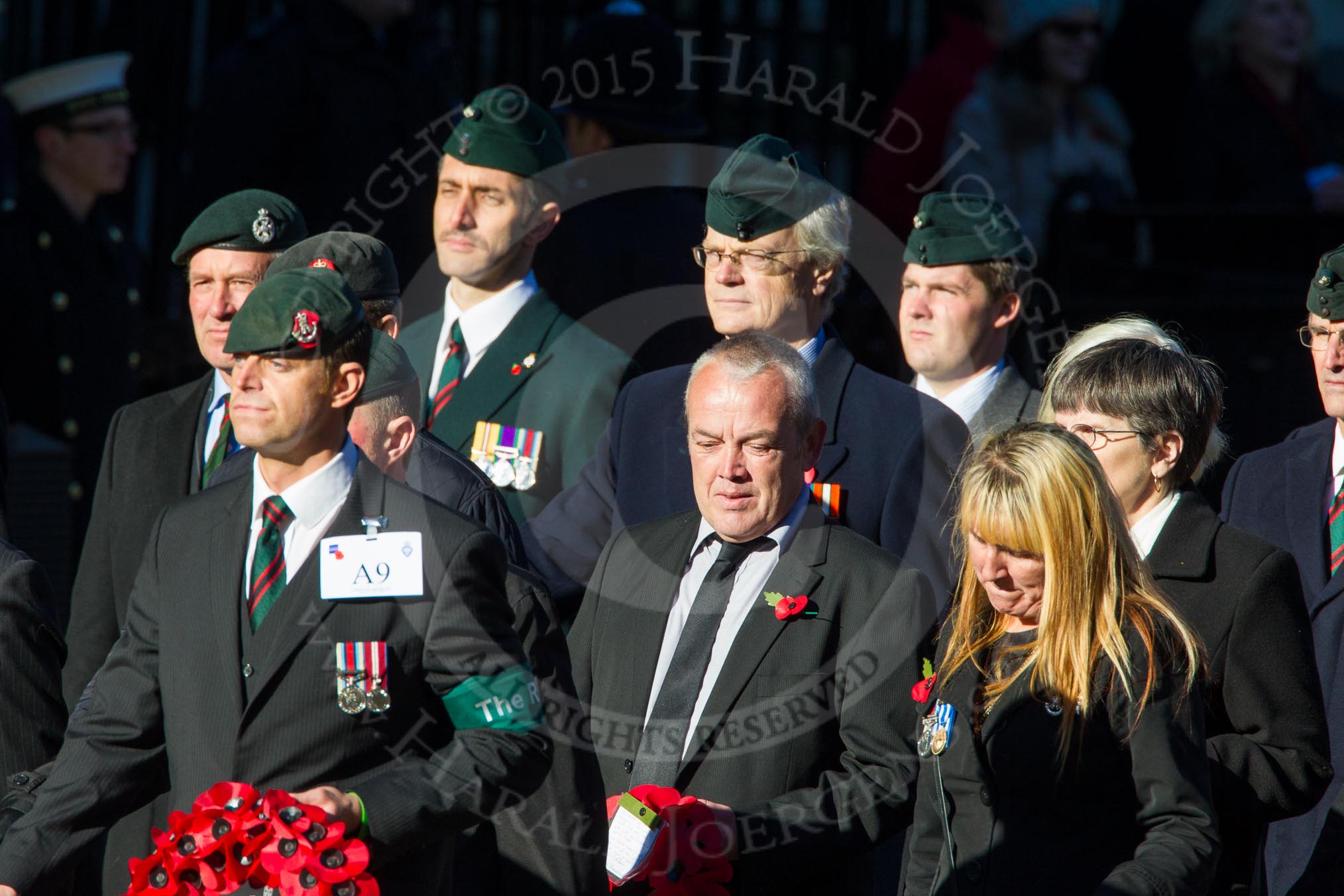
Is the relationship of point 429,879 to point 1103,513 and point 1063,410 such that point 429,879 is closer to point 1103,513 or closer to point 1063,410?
point 1103,513

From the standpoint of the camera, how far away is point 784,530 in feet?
10.9

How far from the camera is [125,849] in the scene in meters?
3.51

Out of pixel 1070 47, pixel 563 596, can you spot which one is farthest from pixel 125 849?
pixel 1070 47

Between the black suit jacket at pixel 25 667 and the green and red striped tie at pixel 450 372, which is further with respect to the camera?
the green and red striped tie at pixel 450 372

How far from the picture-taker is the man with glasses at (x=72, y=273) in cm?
578

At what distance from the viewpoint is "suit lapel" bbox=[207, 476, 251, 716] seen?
8.79ft

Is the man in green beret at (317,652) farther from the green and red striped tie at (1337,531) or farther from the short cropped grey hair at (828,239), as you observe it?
the green and red striped tie at (1337,531)

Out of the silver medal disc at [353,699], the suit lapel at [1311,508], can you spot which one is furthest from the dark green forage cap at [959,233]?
the silver medal disc at [353,699]

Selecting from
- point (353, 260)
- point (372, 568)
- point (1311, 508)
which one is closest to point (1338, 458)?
point (1311, 508)

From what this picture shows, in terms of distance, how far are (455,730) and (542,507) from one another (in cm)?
157

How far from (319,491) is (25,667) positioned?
90 cm

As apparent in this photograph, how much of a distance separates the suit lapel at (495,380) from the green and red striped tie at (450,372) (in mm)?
30

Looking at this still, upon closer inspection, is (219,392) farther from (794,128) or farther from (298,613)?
(794,128)

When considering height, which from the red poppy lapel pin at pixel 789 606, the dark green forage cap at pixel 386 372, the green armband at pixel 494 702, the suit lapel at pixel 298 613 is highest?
the dark green forage cap at pixel 386 372
